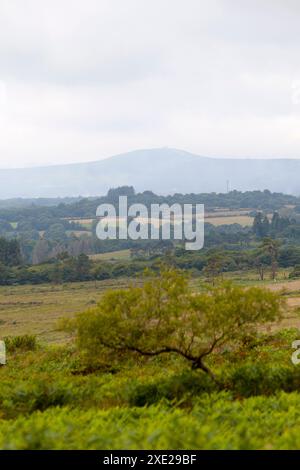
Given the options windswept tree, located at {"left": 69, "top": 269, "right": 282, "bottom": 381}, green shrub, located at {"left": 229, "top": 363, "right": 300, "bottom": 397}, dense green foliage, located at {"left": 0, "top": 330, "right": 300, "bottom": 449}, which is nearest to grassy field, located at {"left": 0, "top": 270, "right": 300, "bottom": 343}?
dense green foliage, located at {"left": 0, "top": 330, "right": 300, "bottom": 449}

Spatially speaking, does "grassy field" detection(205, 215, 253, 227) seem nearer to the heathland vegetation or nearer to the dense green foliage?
the heathland vegetation

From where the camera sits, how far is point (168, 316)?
656 inches

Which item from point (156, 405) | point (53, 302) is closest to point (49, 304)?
point (53, 302)

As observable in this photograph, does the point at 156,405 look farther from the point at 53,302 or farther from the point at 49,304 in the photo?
the point at 53,302

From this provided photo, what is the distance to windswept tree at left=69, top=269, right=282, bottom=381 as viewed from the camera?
54.3 ft

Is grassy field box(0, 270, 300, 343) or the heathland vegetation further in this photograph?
grassy field box(0, 270, 300, 343)

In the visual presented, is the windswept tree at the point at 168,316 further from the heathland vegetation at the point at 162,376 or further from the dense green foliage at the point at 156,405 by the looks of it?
the dense green foliage at the point at 156,405

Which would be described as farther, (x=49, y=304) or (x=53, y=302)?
(x=53, y=302)

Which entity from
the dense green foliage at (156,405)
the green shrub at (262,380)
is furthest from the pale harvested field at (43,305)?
the green shrub at (262,380)

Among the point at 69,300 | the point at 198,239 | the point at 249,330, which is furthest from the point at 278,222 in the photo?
the point at 249,330

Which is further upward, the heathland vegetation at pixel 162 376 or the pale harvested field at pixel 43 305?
the heathland vegetation at pixel 162 376

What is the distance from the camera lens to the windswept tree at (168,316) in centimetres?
1656

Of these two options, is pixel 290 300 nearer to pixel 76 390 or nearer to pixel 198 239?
pixel 76 390
